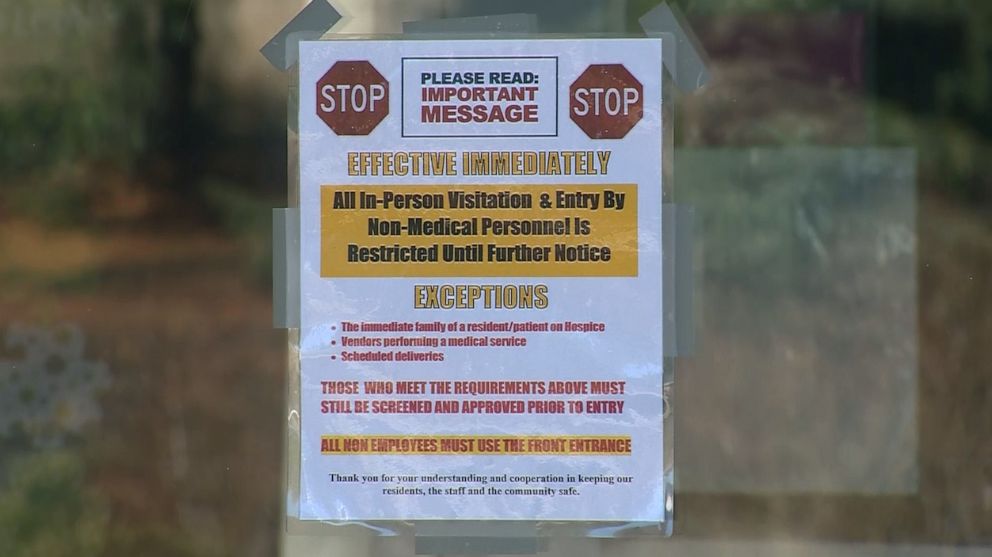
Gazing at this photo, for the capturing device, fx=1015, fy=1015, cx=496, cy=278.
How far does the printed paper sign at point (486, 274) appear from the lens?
1.74 metres

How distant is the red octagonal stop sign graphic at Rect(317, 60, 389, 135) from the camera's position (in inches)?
69.1

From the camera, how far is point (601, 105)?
1739 mm
